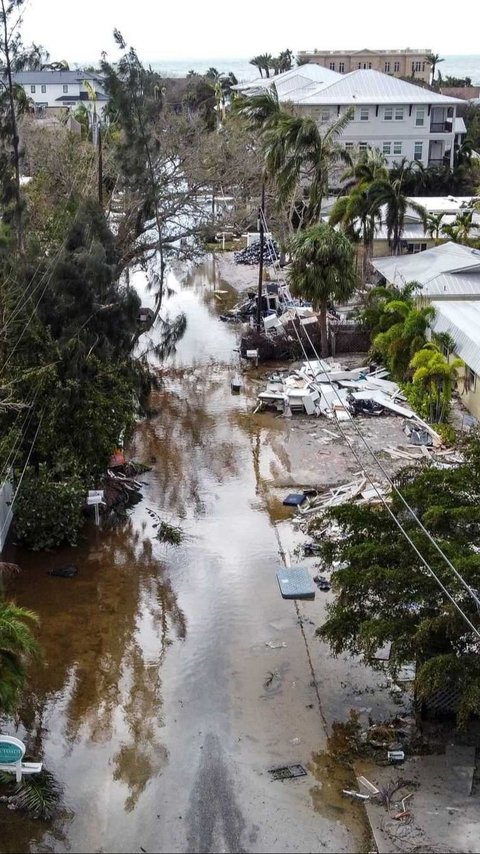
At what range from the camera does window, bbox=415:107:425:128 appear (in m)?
58.7

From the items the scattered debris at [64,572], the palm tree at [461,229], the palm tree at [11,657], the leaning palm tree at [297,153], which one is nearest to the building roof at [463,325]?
the leaning palm tree at [297,153]

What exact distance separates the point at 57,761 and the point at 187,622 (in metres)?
4.20

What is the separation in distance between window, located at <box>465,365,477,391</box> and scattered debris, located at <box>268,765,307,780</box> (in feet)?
50.1

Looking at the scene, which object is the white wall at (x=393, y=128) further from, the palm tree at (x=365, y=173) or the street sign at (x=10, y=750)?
the street sign at (x=10, y=750)

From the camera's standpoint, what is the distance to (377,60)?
335 ft

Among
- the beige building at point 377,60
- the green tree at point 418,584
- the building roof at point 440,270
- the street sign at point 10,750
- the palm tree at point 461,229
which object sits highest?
the beige building at point 377,60

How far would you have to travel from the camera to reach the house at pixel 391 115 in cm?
5778

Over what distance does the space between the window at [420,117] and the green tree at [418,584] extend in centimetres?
4916

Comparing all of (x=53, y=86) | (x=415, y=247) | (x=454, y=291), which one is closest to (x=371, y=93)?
(x=415, y=247)

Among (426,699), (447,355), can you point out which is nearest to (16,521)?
(426,699)

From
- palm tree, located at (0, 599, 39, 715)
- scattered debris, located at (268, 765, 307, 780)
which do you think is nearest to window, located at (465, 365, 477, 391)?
scattered debris, located at (268, 765, 307, 780)

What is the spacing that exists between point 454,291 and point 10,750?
2307cm

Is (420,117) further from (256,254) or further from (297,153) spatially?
(297,153)

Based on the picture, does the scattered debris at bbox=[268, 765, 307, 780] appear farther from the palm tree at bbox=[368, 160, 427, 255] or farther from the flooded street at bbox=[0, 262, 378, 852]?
the palm tree at bbox=[368, 160, 427, 255]
